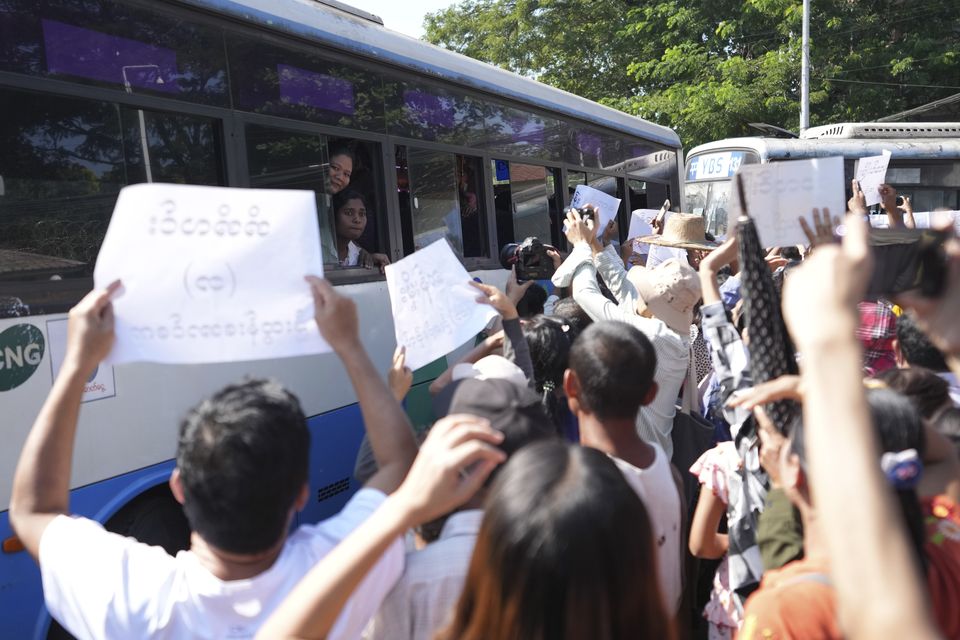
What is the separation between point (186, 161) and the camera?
393cm

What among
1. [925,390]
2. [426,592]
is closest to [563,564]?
[426,592]

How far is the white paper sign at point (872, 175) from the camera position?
228 inches

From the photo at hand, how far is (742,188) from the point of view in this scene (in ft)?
8.08

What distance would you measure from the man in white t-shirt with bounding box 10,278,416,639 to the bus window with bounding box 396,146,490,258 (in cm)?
378

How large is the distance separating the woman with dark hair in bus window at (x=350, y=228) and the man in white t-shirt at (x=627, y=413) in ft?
8.72

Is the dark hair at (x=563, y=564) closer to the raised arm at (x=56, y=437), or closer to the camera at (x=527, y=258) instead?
the raised arm at (x=56, y=437)

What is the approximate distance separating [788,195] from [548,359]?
3.55 ft

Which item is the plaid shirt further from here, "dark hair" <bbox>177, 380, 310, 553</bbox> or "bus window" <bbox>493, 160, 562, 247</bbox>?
"bus window" <bbox>493, 160, 562, 247</bbox>

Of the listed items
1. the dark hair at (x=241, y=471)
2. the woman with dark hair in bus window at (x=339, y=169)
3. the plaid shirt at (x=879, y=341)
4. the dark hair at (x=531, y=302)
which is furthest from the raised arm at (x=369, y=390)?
the woman with dark hair in bus window at (x=339, y=169)

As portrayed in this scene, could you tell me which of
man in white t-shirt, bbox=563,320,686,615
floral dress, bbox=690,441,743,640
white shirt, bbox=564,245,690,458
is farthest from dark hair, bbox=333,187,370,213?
floral dress, bbox=690,441,743,640

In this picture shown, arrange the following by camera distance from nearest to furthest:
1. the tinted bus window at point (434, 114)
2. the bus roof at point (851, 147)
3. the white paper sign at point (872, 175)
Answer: the tinted bus window at point (434, 114) → the white paper sign at point (872, 175) → the bus roof at point (851, 147)

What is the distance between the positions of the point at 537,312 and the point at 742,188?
101 inches

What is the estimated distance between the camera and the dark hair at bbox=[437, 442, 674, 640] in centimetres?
126

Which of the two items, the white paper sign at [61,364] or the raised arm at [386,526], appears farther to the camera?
the white paper sign at [61,364]
